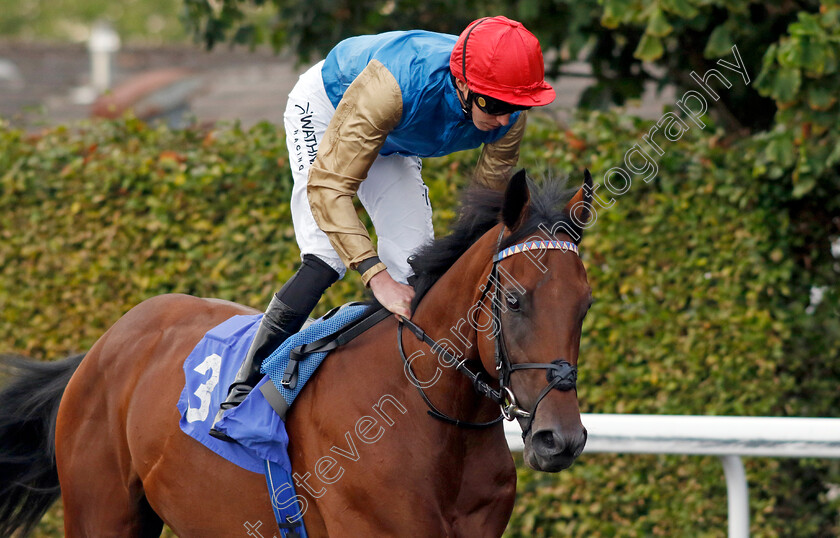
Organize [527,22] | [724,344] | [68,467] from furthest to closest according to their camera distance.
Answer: [527,22] < [724,344] < [68,467]

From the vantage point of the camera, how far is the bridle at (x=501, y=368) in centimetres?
218

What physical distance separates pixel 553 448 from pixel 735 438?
4.88 ft

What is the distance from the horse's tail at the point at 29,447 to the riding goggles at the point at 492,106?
2206 mm

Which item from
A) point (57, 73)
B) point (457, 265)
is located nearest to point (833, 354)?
point (457, 265)

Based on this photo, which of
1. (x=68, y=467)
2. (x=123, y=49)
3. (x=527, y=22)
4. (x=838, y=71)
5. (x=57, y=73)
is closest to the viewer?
(x=68, y=467)

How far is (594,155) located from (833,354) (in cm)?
147

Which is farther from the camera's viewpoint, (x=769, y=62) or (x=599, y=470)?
(x=599, y=470)

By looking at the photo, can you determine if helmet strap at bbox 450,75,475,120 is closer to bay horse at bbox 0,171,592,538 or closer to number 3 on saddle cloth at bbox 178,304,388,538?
bay horse at bbox 0,171,592,538

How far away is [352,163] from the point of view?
2570mm

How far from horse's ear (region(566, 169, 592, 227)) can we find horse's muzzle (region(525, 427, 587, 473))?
593 millimetres

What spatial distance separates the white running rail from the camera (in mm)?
3271

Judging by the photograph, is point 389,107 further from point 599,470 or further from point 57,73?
point 57,73

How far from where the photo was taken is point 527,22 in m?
5.50

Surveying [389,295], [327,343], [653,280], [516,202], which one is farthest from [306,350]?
[653,280]
